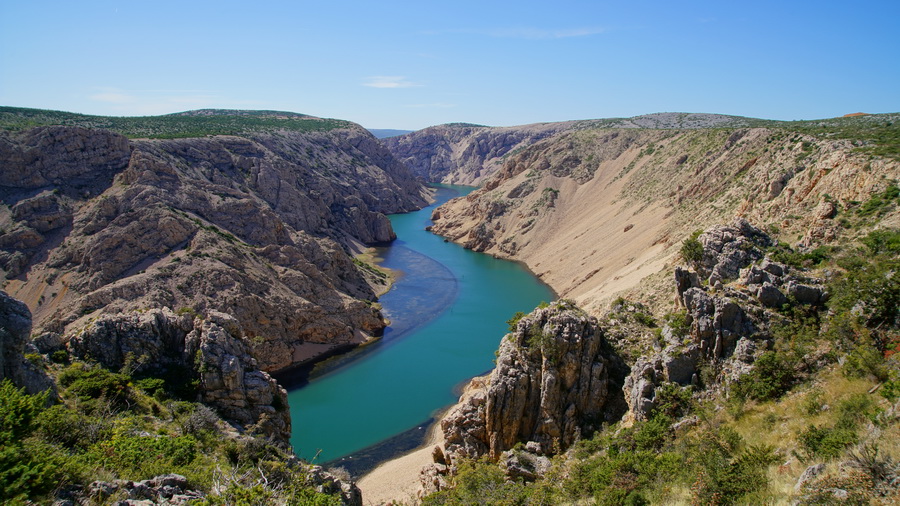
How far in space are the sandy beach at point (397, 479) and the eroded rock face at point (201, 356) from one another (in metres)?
5.75

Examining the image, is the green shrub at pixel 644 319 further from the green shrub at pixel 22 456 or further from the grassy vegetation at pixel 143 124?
the grassy vegetation at pixel 143 124

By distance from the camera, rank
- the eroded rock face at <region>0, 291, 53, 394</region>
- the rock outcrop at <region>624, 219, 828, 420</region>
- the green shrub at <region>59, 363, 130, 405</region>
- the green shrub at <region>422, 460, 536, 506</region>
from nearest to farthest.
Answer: the eroded rock face at <region>0, 291, 53, 394</region> → the green shrub at <region>422, 460, 536, 506</region> → the green shrub at <region>59, 363, 130, 405</region> → the rock outcrop at <region>624, 219, 828, 420</region>

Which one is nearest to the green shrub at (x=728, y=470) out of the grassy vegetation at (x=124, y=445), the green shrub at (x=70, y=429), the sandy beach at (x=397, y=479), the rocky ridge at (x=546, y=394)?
the rocky ridge at (x=546, y=394)

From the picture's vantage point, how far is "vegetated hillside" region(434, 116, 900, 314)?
3067 centimetres

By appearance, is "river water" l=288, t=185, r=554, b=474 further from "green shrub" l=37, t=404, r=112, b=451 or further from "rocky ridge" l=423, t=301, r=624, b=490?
"green shrub" l=37, t=404, r=112, b=451

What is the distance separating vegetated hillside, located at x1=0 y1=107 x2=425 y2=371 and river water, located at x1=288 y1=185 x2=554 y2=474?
12.0 ft

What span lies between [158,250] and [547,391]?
120ft

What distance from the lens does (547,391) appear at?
24156mm

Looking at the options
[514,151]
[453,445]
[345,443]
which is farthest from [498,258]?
[514,151]

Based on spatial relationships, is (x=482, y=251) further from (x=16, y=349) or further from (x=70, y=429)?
(x=70, y=429)

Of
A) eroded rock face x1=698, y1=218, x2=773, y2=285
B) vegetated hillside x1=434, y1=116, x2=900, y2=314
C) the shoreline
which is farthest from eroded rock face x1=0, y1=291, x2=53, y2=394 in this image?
vegetated hillside x1=434, y1=116, x2=900, y2=314

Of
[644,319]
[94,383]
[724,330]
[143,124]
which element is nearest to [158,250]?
[94,383]

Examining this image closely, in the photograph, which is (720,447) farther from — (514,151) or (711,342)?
(514,151)

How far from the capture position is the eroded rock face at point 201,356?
72.5 ft
